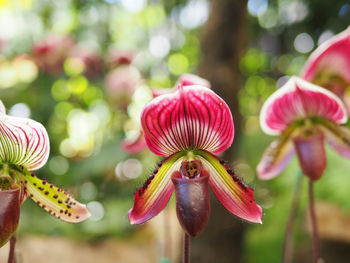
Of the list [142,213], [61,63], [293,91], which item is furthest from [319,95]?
[61,63]

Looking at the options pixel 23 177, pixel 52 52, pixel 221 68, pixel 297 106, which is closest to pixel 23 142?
pixel 23 177

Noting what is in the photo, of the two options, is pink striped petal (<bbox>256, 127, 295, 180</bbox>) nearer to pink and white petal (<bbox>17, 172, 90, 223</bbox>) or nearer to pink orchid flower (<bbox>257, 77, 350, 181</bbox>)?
pink orchid flower (<bbox>257, 77, 350, 181</bbox>)

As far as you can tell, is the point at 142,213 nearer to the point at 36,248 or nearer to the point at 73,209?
the point at 73,209

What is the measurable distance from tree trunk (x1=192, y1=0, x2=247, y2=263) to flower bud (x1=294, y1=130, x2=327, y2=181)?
0.66 m

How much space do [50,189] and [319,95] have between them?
0.37m

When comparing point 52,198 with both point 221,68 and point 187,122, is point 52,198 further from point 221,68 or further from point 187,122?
point 221,68

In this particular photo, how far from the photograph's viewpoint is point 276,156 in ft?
2.18

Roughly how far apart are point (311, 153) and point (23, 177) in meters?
0.39

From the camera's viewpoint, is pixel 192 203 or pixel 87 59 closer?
pixel 192 203

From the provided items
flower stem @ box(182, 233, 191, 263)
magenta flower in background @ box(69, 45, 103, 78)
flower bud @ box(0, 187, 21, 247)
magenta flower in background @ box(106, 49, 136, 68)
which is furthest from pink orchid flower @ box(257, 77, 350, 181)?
magenta flower in background @ box(69, 45, 103, 78)

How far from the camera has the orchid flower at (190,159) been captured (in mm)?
422

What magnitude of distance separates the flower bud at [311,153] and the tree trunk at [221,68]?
0.66 m

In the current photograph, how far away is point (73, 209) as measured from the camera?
481 mm

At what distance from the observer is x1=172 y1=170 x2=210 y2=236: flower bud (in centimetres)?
42
